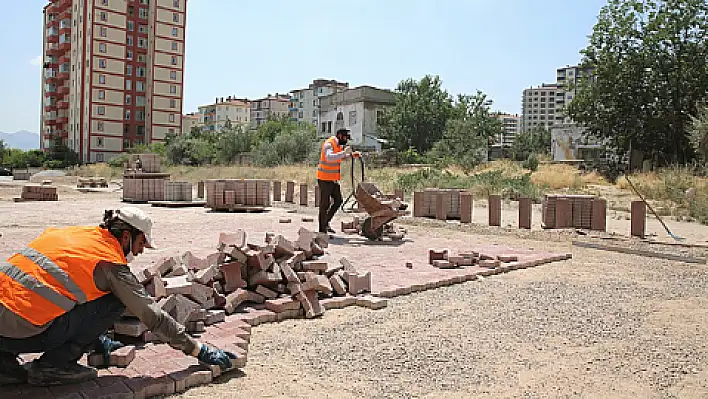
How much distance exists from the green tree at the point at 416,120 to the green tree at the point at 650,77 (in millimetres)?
22865

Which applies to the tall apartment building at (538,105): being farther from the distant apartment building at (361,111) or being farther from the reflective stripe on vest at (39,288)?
the reflective stripe on vest at (39,288)

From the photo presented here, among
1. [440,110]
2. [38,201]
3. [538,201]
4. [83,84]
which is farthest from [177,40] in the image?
[538,201]

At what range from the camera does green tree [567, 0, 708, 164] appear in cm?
2794

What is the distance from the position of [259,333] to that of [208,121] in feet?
402

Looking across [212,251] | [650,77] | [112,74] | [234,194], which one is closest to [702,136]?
[650,77]

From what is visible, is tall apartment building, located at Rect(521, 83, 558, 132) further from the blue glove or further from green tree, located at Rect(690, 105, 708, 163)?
the blue glove

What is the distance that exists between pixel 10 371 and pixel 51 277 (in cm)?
65

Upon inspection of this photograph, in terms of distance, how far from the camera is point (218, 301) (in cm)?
474

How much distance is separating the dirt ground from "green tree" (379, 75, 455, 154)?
Result: 150 ft

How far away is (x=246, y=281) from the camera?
516 cm

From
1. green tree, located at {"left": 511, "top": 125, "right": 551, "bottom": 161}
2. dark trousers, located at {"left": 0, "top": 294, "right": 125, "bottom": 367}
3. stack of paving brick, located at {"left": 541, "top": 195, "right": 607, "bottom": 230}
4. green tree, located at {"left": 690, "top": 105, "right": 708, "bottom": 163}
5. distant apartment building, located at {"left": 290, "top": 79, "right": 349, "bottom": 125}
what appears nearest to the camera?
dark trousers, located at {"left": 0, "top": 294, "right": 125, "bottom": 367}

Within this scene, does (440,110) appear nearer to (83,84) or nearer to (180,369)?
(83,84)

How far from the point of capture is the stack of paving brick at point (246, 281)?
13.9 feet

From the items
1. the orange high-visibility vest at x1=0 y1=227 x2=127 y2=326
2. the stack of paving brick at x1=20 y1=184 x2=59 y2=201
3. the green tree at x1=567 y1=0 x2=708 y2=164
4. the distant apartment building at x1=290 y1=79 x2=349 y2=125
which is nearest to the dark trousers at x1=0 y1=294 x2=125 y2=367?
the orange high-visibility vest at x1=0 y1=227 x2=127 y2=326
